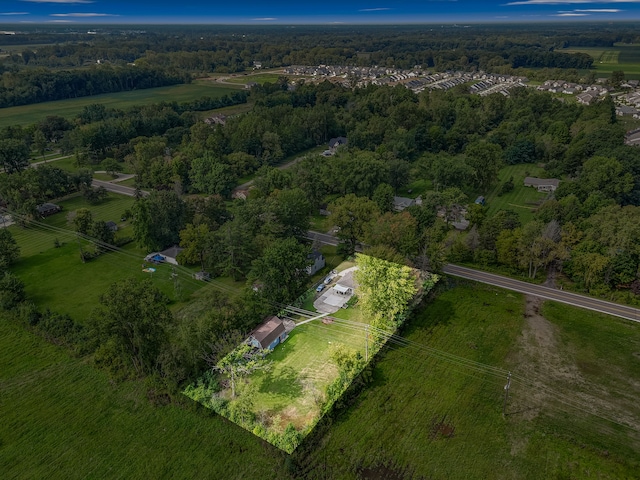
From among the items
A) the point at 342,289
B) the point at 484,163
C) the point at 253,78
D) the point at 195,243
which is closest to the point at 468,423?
the point at 342,289

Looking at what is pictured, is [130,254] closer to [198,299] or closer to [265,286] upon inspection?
[198,299]

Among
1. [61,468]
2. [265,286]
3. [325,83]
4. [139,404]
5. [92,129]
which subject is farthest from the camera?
[325,83]

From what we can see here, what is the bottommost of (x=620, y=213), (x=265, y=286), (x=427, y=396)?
(x=427, y=396)

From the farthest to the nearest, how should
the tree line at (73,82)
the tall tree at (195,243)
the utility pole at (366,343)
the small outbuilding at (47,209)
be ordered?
1. the tree line at (73,82)
2. the small outbuilding at (47,209)
3. the tall tree at (195,243)
4. the utility pole at (366,343)

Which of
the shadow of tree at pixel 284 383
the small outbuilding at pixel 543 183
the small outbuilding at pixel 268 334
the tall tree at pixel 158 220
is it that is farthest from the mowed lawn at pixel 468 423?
the small outbuilding at pixel 543 183

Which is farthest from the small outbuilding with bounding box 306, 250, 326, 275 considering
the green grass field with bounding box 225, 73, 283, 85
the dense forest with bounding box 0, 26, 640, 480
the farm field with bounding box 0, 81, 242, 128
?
the green grass field with bounding box 225, 73, 283, 85

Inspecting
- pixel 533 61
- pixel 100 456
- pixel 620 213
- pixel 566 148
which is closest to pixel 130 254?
pixel 100 456

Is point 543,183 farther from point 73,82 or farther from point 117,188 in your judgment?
point 73,82

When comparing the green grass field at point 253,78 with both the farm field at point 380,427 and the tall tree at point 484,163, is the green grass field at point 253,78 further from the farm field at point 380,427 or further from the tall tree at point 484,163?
the farm field at point 380,427
